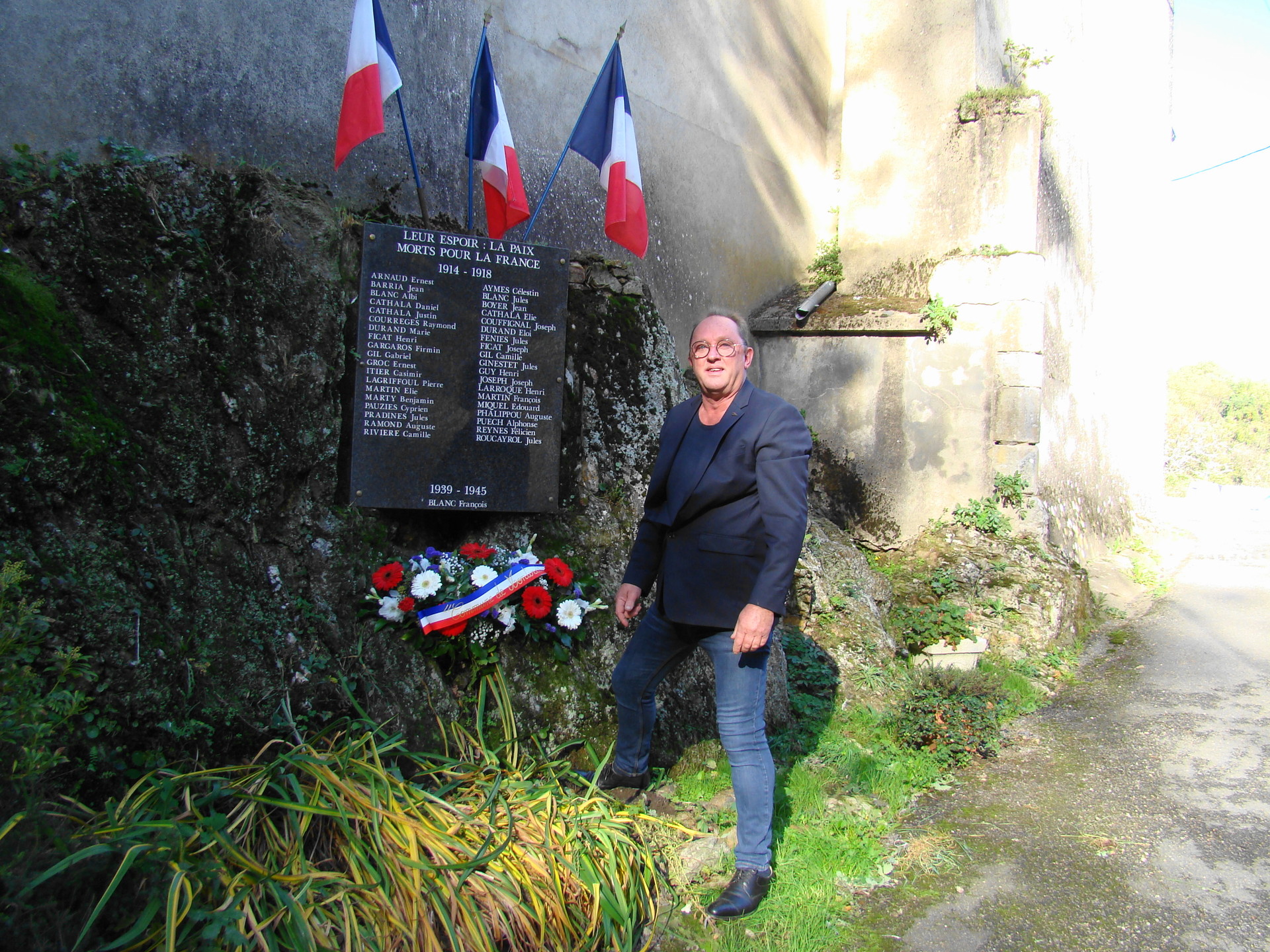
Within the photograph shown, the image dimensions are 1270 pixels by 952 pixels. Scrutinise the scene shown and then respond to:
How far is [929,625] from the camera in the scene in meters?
5.89

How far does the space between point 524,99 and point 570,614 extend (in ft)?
12.5

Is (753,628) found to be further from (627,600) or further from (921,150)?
(921,150)

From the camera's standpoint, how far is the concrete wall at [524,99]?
3.63m

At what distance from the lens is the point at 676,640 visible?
2.96 metres

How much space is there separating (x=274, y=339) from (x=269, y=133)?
162 centimetres

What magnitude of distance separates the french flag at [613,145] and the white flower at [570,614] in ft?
6.85

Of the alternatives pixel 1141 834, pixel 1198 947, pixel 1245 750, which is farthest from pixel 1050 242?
pixel 1198 947

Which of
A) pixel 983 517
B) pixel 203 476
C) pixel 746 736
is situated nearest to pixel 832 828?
pixel 746 736

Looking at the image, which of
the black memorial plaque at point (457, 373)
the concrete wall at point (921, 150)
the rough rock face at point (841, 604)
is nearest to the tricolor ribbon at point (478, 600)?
the black memorial plaque at point (457, 373)

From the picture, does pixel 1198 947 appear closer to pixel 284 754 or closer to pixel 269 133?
pixel 284 754

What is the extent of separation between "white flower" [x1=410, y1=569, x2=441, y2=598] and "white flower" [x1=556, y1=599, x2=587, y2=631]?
1.67 feet

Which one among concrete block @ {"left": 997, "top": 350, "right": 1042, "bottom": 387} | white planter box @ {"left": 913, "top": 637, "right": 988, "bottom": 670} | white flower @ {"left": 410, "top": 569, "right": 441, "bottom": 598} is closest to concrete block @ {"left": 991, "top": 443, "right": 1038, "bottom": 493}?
concrete block @ {"left": 997, "top": 350, "right": 1042, "bottom": 387}

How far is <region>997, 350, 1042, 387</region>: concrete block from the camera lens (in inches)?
269

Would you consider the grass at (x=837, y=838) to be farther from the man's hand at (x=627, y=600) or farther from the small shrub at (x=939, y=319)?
the small shrub at (x=939, y=319)
